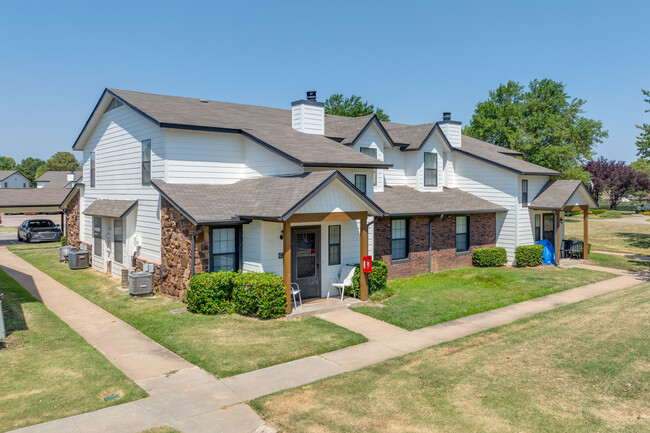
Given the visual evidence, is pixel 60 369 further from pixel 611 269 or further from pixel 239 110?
pixel 611 269

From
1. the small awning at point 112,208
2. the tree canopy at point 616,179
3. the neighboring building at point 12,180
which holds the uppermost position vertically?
the neighboring building at point 12,180

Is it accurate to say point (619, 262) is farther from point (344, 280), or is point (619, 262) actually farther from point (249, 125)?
point (249, 125)

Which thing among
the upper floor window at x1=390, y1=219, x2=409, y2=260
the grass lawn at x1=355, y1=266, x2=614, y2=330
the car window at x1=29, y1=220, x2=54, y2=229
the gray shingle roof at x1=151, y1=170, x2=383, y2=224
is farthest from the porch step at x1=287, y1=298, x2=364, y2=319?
the car window at x1=29, y1=220, x2=54, y2=229

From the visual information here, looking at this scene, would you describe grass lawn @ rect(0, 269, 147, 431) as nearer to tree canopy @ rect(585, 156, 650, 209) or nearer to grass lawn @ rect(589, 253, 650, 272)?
grass lawn @ rect(589, 253, 650, 272)

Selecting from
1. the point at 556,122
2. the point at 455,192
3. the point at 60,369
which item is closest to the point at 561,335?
the point at 60,369

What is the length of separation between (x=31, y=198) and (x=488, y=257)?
30875mm

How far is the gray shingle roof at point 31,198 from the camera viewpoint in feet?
105

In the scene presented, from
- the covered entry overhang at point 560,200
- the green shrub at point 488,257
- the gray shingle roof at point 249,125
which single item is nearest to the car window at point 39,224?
the gray shingle roof at point 249,125

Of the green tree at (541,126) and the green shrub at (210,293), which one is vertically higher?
the green tree at (541,126)

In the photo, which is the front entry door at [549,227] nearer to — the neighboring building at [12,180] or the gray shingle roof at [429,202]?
the gray shingle roof at [429,202]

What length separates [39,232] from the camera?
33312 millimetres

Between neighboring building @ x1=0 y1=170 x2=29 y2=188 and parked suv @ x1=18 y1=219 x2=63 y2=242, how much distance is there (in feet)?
289

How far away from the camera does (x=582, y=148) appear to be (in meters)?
45.0

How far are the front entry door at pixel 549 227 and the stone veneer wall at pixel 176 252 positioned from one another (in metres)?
18.5
